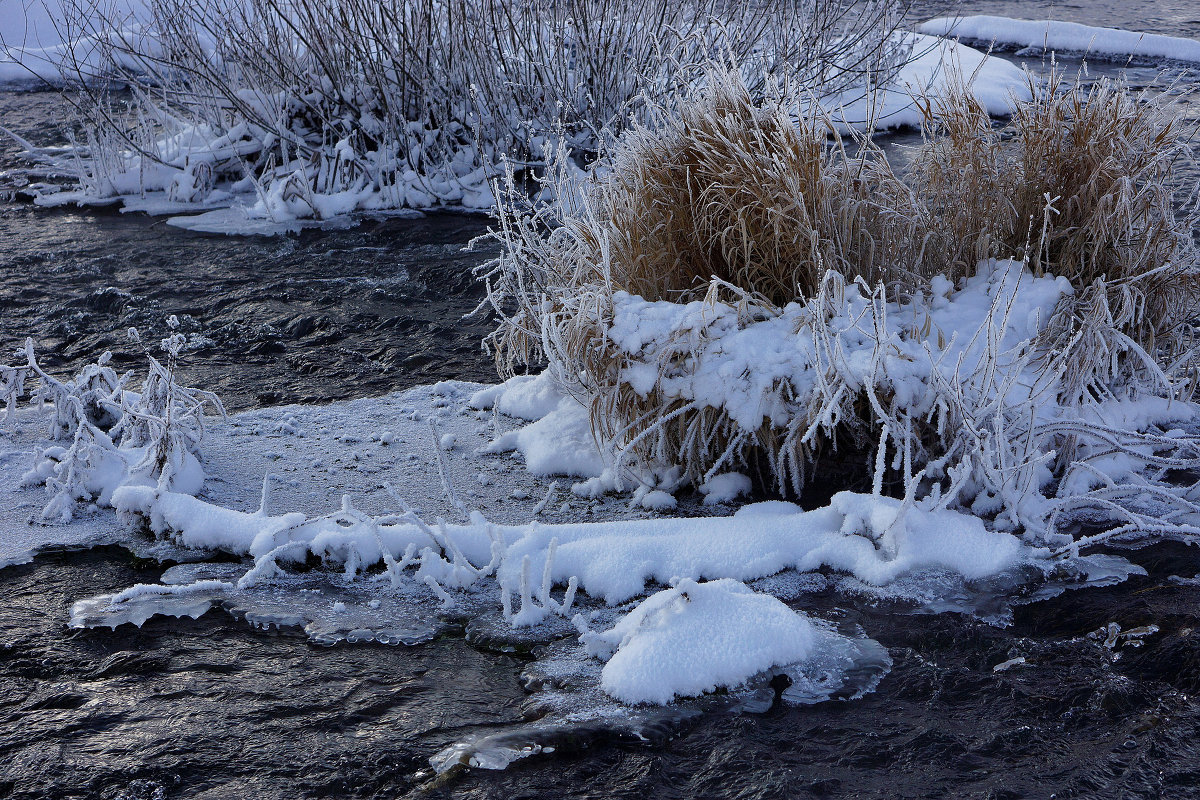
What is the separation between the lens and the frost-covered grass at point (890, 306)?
3.62 m

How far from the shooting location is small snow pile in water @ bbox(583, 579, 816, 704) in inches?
110

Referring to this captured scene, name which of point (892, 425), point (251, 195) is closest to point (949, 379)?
point (892, 425)

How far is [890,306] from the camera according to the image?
13.3ft

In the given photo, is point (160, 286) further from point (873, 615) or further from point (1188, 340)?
point (1188, 340)

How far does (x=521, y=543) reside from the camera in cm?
349

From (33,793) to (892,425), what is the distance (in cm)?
285

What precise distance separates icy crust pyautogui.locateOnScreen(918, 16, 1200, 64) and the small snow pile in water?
11215mm

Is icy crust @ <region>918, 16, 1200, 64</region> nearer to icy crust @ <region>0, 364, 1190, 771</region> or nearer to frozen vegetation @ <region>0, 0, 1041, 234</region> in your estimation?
frozen vegetation @ <region>0, 0, 1041, 234</region>

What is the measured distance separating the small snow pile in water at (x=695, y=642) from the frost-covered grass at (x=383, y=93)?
6.06 metres

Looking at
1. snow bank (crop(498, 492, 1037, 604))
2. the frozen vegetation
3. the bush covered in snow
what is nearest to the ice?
snow bank (crop(498, 492, 1037, 604))

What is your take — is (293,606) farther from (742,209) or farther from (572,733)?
(742,209)

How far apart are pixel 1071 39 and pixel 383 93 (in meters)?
10.9


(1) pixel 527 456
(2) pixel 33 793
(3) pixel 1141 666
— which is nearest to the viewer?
(2) pixel 33 793

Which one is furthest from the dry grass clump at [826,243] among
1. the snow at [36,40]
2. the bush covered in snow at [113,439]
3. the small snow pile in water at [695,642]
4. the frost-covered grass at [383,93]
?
the snow at [36,40]
